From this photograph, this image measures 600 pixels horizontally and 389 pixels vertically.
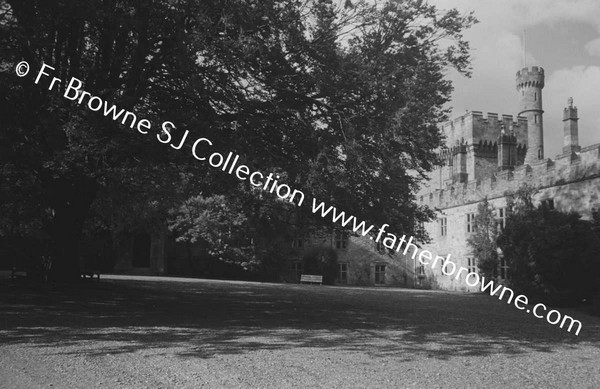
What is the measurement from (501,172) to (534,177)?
8.70 ft

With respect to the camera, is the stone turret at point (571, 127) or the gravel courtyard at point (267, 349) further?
the stone turret at point (571, 127)

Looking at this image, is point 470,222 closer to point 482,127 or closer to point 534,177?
point 534,177

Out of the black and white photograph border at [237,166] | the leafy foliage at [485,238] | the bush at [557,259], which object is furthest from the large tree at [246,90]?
the leafy foliage at [485,238]

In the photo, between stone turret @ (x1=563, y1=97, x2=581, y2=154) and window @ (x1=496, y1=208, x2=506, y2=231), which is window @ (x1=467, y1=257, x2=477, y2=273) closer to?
window @ (x1=496, y1=208, x2=506, y2=231)

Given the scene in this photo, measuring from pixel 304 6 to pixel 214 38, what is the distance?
3.16 m

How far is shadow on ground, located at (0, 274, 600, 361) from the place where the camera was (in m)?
9.33

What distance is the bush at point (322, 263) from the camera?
42.0 m

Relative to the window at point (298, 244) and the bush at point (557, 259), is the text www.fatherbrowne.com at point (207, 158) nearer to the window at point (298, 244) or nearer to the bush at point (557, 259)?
the bush at point (557, 259)

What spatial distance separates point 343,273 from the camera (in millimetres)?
44656

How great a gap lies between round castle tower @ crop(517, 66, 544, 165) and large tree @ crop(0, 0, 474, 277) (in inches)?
1698

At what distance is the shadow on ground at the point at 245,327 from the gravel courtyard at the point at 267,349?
3 cm

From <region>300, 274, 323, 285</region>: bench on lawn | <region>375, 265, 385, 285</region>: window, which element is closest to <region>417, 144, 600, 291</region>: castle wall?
<region>375, 265, 385, 285</region>: window

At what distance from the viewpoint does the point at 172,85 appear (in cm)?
1545

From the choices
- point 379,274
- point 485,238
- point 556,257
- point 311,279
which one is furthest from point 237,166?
point 379,274
